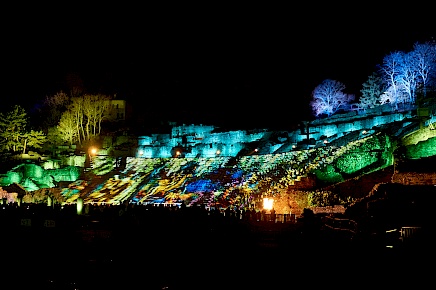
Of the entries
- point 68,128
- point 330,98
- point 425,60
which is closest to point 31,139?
point 68,128

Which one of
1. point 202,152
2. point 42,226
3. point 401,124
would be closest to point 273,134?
point 202,152

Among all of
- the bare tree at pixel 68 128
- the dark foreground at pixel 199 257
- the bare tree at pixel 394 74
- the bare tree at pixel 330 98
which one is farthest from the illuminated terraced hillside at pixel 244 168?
the bare tree at pixel 330 98

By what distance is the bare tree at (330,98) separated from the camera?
201 feet

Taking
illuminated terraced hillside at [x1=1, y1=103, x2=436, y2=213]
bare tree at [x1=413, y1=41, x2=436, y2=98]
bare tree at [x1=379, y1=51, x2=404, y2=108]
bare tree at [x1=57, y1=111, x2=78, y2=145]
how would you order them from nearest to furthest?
1. illuminated terraced hillside at [x1=1, y1=103, x2=436, y2=213]
2. bare tree at [x1=413, y1=41, x2=436, y2=98]
3. bare tree at [x1=379, y1=51, x2=404, y2=108]
4. bare tree at [x1=57, y1=111, x2=78, y2=145]

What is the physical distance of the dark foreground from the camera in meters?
11.4

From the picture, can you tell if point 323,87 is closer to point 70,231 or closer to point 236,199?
point 236,199

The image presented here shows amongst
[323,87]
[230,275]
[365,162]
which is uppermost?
[323,87]

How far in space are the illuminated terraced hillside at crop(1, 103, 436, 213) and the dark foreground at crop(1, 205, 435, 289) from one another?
7.19m

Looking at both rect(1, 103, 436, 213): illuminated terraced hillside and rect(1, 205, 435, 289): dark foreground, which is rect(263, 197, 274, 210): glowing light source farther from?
rect(1, 205, 435, 289): dark foreground

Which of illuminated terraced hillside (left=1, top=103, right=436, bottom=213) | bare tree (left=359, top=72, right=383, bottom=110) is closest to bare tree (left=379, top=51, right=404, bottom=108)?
bare tree (left=359, top=72, right=383, bottom=110)

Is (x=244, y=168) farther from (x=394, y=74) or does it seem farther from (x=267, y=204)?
(x=394, y=74)

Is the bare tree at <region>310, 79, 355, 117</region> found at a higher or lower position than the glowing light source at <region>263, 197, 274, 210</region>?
higher

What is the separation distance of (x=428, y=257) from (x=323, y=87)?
175 ft

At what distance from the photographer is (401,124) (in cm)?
3825
